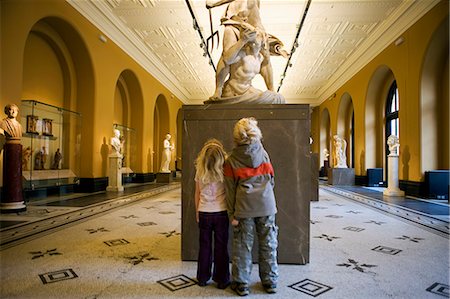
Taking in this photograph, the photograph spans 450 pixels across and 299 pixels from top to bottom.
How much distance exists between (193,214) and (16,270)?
158 cm

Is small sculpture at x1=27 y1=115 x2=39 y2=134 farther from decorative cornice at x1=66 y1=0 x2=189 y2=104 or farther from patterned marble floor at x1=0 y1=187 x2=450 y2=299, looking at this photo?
patterned marble floor at x1=0 y1=187 x2=450 y2=299

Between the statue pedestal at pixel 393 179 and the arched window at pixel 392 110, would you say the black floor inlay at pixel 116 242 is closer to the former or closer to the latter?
the statue pedestal at pixel 393 179

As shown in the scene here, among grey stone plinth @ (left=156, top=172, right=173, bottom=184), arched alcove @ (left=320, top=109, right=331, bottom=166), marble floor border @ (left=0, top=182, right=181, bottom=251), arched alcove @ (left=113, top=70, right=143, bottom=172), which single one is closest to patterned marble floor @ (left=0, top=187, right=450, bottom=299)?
marble floor border @ (left=0, top=182, right=181, bottom=251)

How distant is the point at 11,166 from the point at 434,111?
10.1m

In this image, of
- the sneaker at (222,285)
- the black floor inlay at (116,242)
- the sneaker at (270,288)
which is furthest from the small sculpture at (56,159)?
the sneaker at (270,288)

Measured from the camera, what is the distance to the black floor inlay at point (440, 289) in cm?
220

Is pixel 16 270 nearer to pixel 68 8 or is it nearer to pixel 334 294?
pixel 334 294

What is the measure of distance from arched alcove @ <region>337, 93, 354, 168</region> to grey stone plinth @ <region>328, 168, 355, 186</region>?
3.47 metres

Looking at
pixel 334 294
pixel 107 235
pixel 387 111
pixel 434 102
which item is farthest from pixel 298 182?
pixel 387 111

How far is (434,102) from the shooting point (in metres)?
8.34

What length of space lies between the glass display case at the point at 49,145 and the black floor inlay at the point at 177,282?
235 inches

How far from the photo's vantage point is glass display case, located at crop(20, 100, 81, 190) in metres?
7.12

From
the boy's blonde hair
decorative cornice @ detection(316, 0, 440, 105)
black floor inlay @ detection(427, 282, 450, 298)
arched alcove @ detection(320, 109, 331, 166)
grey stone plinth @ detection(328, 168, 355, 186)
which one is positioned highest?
decorative cornice @ detection(316, 0, 440, 105)

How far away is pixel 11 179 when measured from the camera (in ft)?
17.3
